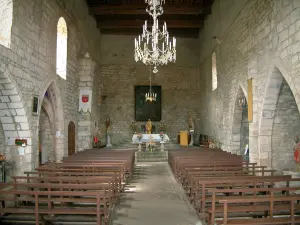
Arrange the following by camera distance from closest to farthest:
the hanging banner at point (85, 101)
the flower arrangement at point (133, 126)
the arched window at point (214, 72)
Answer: the hanging banner at point (85, 101), the arched window at point (214, 72), the flower arrangement at point (133, 126)

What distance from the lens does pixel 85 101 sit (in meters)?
12.9

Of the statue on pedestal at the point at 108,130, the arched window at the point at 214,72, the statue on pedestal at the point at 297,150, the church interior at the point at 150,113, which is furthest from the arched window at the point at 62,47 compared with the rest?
the statue on pedestal at the point at 297,150

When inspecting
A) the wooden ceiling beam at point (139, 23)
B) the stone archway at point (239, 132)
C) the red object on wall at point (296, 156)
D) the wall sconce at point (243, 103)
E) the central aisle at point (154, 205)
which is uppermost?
the wooden ceiling beam at point (139, 23)

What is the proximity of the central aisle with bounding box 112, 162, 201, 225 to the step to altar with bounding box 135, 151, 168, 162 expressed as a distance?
448cm

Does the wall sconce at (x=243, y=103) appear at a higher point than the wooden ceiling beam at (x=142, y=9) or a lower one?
lower

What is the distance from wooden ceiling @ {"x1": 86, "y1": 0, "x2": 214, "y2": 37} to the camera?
14.6 m

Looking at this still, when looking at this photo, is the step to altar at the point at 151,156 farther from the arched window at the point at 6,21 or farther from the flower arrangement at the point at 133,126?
the arched window at the point at 6,21

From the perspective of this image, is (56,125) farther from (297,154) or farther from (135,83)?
(135,83)

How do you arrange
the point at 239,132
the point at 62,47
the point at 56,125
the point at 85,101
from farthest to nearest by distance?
the point at 85,101 < the point at 62,47 < the point at 239,132 < the point at 56,125

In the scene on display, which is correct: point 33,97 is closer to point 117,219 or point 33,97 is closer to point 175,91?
point 117,219

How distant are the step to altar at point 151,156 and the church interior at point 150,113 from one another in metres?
0.10

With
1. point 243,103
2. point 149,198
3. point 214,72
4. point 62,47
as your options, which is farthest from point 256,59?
point 62,47

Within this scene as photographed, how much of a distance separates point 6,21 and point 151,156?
28.6 feet

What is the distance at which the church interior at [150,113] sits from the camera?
14.7ft
